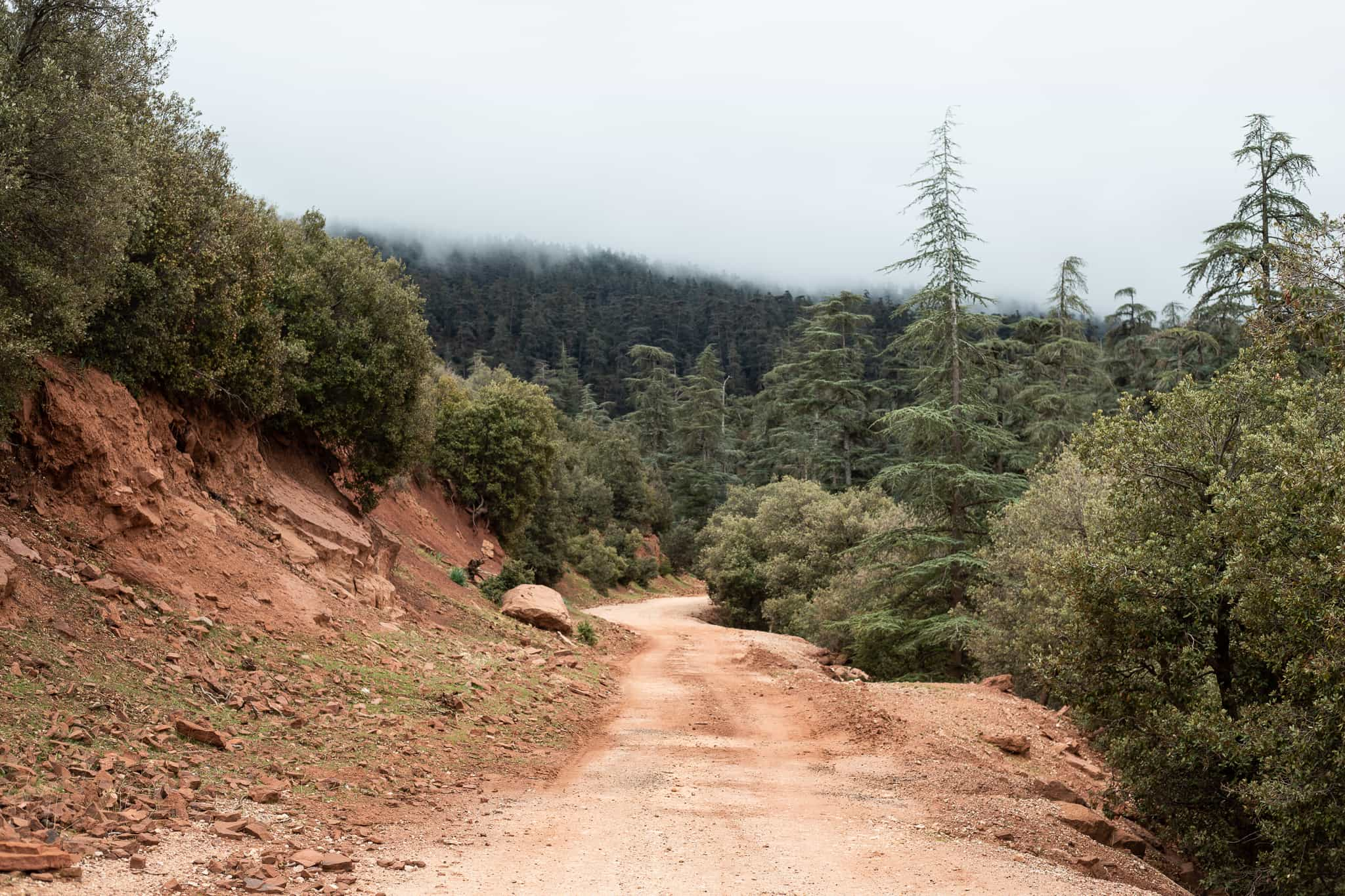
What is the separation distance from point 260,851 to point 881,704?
A: 11442 millimetres

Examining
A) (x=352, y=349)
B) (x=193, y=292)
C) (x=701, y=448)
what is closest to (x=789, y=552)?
(x=352, y=349)

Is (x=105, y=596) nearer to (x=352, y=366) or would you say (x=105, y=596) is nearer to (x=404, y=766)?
(x=404, y=766)

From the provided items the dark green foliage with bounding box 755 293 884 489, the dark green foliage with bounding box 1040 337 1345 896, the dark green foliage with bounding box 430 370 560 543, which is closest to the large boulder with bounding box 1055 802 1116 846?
the dark green foliage with bounding box 1040 337 1345 896

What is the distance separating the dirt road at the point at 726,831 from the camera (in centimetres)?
703

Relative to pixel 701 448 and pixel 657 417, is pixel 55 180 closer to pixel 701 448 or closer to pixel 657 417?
pixel 701 448

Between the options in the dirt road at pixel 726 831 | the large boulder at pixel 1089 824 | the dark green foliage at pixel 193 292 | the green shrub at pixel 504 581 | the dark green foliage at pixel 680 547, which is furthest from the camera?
the dark green foliage at pixel 680 547

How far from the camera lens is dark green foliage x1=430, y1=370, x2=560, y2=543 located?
34375mm

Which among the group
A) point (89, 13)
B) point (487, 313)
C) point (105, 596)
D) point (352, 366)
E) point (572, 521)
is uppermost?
point (487, 313)

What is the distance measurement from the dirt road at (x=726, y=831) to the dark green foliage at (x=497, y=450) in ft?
68.5

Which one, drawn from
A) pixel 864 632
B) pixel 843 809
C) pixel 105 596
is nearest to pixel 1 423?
pixel 105 596

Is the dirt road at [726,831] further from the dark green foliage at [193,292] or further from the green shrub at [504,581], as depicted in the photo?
the green shrub at [504,581]

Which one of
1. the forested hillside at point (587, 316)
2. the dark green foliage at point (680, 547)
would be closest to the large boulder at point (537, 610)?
the dark green foliage at point (680, 547)

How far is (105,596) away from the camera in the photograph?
10375 millimetres

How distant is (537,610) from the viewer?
76.1 ft
